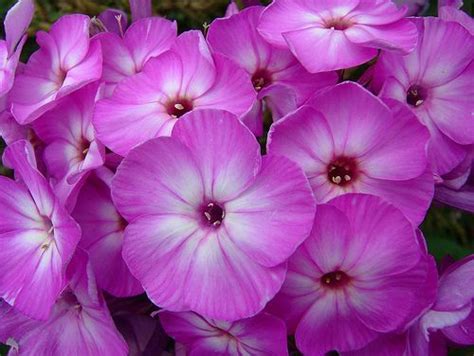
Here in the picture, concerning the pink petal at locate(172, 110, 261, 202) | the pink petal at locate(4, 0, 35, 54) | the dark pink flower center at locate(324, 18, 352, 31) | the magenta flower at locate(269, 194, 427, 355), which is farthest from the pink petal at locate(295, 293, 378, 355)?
the pink petal at locate(4, 0, 35, 54)

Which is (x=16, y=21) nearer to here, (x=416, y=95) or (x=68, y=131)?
(x=68, y=131)

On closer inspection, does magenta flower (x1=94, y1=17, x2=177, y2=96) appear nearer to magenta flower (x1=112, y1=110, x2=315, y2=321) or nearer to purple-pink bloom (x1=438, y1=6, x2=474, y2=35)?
magenta flower (x1=112, y1=110, x2=315, y2=321)

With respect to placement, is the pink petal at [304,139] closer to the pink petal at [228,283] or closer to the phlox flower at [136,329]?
the pink petal at [228,283]

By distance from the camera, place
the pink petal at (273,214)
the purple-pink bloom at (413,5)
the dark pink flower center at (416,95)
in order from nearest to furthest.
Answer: the pink petal at (273,214), the dark pink flower center at (416,95), the purple-pink bloom at (413,5)

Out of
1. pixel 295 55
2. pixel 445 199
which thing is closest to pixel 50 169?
pixel 295 55

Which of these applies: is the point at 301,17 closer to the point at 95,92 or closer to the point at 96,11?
the point at 95,92

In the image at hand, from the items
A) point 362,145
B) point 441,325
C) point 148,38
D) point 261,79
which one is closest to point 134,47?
point 148,38

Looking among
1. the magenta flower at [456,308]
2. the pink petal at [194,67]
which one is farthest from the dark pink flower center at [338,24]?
the magenta flower at [456,308]

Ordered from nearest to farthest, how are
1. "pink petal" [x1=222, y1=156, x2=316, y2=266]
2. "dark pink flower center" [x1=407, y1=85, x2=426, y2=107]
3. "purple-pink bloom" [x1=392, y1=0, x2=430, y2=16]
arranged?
"pink petal" [x1=222, y1=156, x2=316, y2=266]
"dark pink flower center" [x1=407, y1=85, x2=426, y2=107]
"purple-pink bloom" [x1=392, y1=0, x2=430, y2=16]
